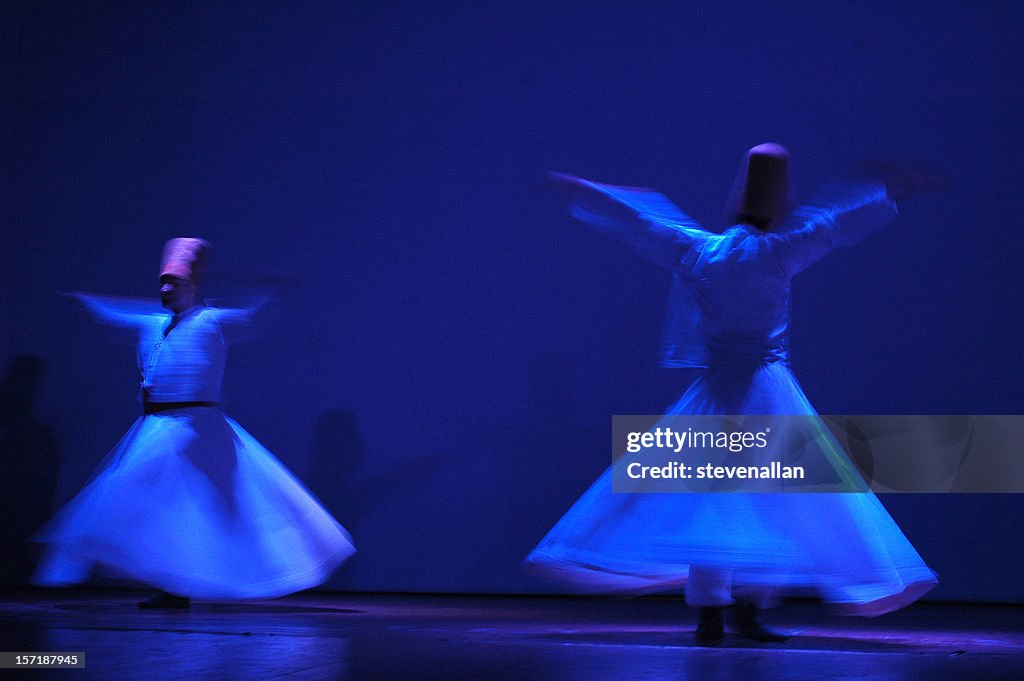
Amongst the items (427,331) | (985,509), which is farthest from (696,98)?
(985,509)

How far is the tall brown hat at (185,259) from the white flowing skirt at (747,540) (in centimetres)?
210

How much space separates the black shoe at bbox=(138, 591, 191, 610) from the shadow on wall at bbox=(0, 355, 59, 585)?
5.44 feet

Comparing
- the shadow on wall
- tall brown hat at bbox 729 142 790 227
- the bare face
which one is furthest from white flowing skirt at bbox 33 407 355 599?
tall brown hat at bbox 729 142 790 227

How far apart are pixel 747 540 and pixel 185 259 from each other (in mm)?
2670

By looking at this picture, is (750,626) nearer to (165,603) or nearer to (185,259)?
(165,603)

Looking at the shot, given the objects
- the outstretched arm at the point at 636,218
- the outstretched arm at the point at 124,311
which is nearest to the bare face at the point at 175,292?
the outstretched arm at the point at 124,311

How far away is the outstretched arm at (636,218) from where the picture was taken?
3.93 m

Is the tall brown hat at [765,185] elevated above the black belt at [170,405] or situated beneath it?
elevated above

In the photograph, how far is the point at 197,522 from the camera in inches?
191

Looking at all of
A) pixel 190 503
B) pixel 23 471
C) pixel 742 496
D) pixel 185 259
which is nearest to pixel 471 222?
pixel 185 259

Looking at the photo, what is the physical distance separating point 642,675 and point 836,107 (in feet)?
9.99

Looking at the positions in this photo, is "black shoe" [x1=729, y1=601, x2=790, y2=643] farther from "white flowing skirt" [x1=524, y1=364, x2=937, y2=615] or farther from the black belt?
the black belt

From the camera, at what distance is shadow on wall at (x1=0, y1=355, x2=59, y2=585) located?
6.34 metres

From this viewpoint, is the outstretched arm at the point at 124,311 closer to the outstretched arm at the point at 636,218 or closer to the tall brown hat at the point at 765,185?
the outstretched arm at the point at 636,218
